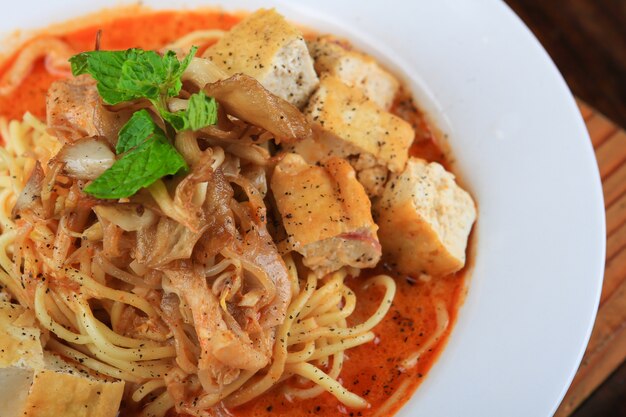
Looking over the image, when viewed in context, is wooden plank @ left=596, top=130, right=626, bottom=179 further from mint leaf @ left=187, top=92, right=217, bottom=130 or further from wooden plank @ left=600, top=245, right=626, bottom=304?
mint leaf @ left=187, top=92, right=217, bottom=130

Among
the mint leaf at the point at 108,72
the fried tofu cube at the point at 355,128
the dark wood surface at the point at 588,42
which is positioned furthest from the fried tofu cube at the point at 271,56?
the dark wood surface at the point at 588,42

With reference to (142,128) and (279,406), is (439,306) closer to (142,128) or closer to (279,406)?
(279,406)

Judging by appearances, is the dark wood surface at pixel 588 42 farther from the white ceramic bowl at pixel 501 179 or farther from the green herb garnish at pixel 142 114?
the green herb garnish at pixel 142 114

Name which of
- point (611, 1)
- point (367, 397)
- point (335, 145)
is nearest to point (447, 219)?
point (335, 145)

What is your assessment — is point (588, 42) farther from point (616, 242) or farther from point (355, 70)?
point (355, 70)

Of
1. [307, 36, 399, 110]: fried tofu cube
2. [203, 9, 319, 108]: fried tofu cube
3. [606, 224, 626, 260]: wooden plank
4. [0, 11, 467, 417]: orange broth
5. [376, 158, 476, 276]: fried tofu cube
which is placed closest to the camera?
[0, 11, 467, 417]: orange broth

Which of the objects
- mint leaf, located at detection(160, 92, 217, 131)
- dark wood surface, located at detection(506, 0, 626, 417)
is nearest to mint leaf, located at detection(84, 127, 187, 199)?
mint leaf, located at detection(160, 92, 217, 131)
